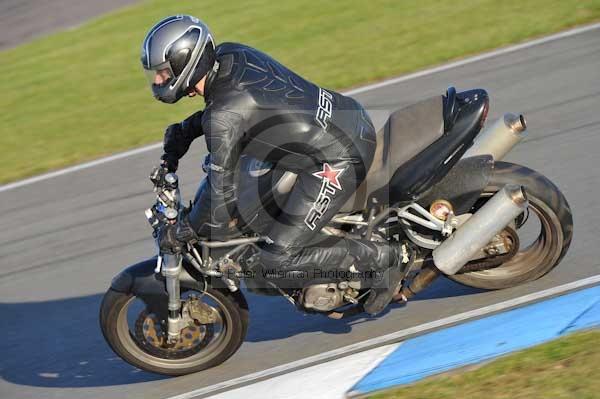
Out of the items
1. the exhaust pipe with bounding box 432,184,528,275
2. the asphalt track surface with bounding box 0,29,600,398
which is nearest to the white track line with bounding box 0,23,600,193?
the asphalt track surface with bounding box 0,29,600,398

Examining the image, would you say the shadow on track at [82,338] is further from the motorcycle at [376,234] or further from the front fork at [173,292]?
the front fork at [173,292]

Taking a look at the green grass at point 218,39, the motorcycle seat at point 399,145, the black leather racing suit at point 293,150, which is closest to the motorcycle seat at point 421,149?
the motorcycle seat at point 399,145

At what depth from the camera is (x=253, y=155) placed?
17.0 ft

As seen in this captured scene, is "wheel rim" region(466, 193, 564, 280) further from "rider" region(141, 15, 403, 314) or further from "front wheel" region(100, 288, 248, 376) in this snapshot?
"front wheel" region(100, 288, 248, 376)

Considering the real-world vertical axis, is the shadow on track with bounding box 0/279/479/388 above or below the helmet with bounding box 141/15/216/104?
below

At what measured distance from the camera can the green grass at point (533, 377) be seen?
4512 millimetres

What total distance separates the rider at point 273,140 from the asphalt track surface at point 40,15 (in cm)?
1010

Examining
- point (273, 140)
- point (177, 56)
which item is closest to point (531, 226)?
point (273, 140)

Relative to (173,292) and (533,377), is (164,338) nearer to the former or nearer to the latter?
(173,292)

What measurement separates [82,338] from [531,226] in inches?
126

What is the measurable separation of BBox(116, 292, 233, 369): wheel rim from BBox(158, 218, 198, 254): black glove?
50 cm

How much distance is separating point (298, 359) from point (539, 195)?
5.89ft

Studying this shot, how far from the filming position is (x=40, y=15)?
15.3 meters

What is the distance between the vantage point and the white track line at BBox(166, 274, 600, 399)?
5.50 m
